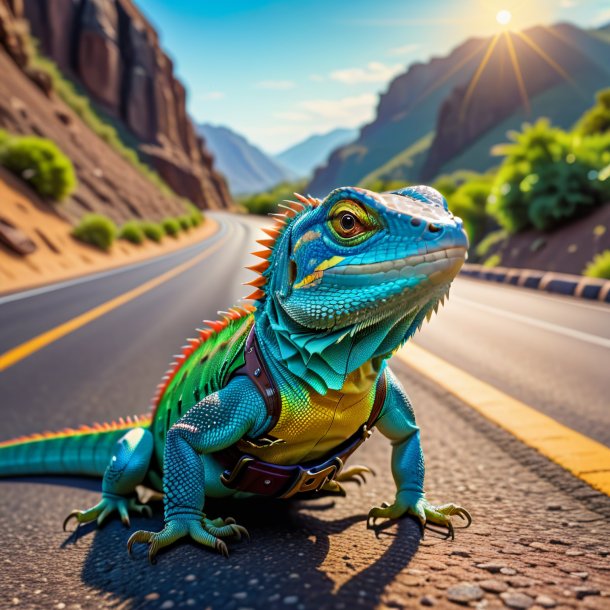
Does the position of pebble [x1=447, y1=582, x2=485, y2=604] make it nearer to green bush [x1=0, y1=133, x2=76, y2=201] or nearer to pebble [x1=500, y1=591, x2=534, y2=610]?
pebble [x1=500, y1=591, x2=534, y2=610]

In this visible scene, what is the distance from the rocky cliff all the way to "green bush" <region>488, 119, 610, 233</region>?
4260cm

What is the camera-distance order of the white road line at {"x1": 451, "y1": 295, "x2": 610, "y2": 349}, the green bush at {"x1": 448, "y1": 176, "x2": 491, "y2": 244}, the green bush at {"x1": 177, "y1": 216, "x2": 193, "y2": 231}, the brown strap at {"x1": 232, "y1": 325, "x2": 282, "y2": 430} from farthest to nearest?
1. the green bush at {"x1": 177, "y1": 216, "x2": 193, "y2": 231}
2. the green bush at {"x1": 448, "y1": 176, "x2": 491, "y2": 244}
3. the white road line at {"x1": 451, "y1": 295, "x2": 610, "y2": 349}
4. the brown strap at {"x1": 232, "y1": 325, "x2": 282, "y2": 430}

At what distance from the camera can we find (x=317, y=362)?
199cm

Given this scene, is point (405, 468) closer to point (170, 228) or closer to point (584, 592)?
Answer: point (584, 592)

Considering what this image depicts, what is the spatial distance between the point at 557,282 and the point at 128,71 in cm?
7632

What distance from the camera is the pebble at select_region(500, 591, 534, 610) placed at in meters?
1.50

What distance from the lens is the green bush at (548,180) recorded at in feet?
78.9

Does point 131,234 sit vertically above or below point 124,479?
below

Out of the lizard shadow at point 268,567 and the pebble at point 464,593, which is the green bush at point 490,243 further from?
the pebble at point 464,593

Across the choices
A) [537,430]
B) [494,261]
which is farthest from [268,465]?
[494,261]

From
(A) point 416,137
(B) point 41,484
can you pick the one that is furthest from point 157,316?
(A) point 416,137

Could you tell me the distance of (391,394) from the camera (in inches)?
91.1

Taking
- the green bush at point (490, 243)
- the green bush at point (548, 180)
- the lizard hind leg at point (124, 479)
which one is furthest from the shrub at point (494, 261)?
the lizard hind leg at point (124, 479)

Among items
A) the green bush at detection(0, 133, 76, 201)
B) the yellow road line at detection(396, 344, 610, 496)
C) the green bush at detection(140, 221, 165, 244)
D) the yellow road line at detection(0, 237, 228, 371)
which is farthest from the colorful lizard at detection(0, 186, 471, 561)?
the green bush at detection(140, 221, 165, 244)
